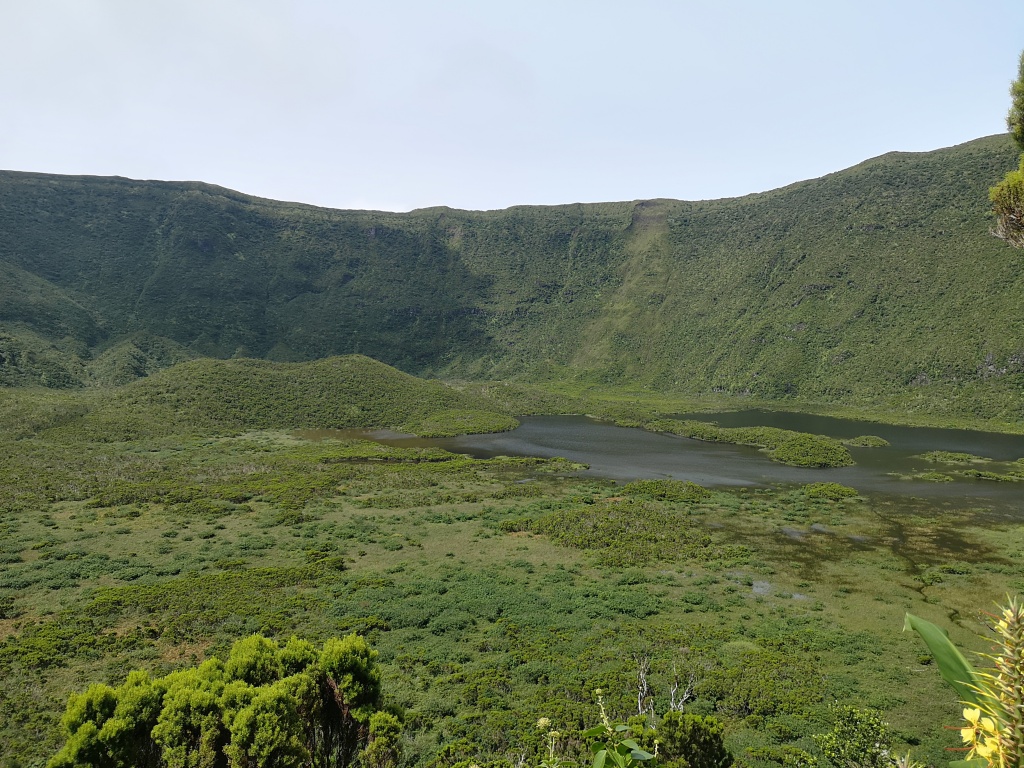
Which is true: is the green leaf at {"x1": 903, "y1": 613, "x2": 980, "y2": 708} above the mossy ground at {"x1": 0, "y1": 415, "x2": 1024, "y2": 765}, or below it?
above

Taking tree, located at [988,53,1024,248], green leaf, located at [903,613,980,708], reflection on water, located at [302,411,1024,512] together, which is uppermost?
tree, located at [988,53,1024,248]

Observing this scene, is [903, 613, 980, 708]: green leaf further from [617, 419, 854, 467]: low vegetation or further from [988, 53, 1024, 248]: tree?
[617, 419, 854, 467]: low vegetation

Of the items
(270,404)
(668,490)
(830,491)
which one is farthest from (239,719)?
(270,404)

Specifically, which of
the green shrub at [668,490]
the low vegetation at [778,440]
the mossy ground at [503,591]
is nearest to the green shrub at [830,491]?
the mossy ground at [503,591]

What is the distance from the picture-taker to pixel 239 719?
423 inches

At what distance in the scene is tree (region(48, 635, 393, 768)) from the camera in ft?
35.0

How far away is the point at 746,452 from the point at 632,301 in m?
117

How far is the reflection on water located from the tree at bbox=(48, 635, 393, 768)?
47.5m

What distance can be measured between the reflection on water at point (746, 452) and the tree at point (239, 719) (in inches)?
1870

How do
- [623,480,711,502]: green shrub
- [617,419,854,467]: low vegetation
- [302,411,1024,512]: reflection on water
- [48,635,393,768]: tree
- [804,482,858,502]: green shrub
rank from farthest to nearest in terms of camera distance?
[617,419,854,467]: low vegetation, [302,411,1024,512]: reflection on water, [804,482,858,502]: green shrub, [623,480,711,502]: green shrub, [48,635,393,768]: tree

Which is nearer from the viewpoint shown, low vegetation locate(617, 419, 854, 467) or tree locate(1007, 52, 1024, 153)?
tree locate(1007, 52, 1024, 153)

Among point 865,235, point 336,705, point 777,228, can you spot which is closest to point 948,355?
point 865,235

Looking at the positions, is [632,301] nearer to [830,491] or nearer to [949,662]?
[830,491]

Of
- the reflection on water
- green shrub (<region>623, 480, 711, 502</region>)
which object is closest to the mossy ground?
green shrub (<region>623, 480, 711, 502</region>)
